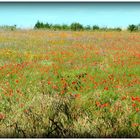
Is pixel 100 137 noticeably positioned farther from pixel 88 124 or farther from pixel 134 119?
pixel 134 119

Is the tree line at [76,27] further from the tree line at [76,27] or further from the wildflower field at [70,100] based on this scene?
the wildflower field at [70,100]

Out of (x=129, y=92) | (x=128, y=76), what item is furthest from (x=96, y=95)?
(x=128, y=76)

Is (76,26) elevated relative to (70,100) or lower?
lower

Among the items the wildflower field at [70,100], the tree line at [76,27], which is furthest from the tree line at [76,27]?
the wildflower field at [70,100]

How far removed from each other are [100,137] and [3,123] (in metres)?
1.66

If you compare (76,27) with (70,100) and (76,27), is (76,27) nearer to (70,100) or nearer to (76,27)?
(76,27)

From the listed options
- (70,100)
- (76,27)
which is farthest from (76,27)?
(70,100)

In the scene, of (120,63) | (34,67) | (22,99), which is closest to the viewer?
(22,99)

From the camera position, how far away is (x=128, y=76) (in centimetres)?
1041

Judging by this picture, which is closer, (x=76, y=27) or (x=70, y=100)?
(x=70, y=100)

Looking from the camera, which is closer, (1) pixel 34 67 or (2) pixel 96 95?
(2) pixel 96 95

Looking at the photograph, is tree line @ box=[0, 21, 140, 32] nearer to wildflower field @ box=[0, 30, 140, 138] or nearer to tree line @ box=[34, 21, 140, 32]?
tree line @ box=[34, 21, 140, 32]

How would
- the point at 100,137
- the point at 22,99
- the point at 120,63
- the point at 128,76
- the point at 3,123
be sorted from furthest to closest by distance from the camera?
the point at 120,63, the point at 128,76, the point at 22,99, the point at 3,123, the point at 100,137

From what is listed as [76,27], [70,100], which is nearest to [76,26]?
[76,27]
